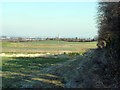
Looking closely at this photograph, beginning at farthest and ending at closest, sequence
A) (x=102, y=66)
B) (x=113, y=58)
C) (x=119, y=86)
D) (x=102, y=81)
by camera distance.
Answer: (x=102, y=66) < (x=113, y=58) < (x=102, y=81) < (x=119, y=86)

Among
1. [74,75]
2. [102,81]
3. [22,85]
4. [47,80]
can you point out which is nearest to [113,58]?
[102,81]

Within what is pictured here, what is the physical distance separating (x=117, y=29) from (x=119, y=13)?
0.69 meters

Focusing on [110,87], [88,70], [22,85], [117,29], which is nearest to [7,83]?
[22,85]

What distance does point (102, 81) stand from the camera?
6898mm

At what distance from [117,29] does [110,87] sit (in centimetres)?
251

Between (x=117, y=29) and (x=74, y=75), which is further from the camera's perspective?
(x=74, y=75)

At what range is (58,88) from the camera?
6789 millimetres

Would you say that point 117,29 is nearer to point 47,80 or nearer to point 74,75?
point 74,75

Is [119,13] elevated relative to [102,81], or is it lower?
elevated

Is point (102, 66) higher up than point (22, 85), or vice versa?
point (102, 66)

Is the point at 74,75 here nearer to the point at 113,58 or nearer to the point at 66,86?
the point at 66,86

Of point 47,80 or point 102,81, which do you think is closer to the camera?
point 102,81

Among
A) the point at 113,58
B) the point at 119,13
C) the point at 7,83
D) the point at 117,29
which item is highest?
the point at 119,13

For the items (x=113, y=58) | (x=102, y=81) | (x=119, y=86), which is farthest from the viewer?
(x=113, y=58)
